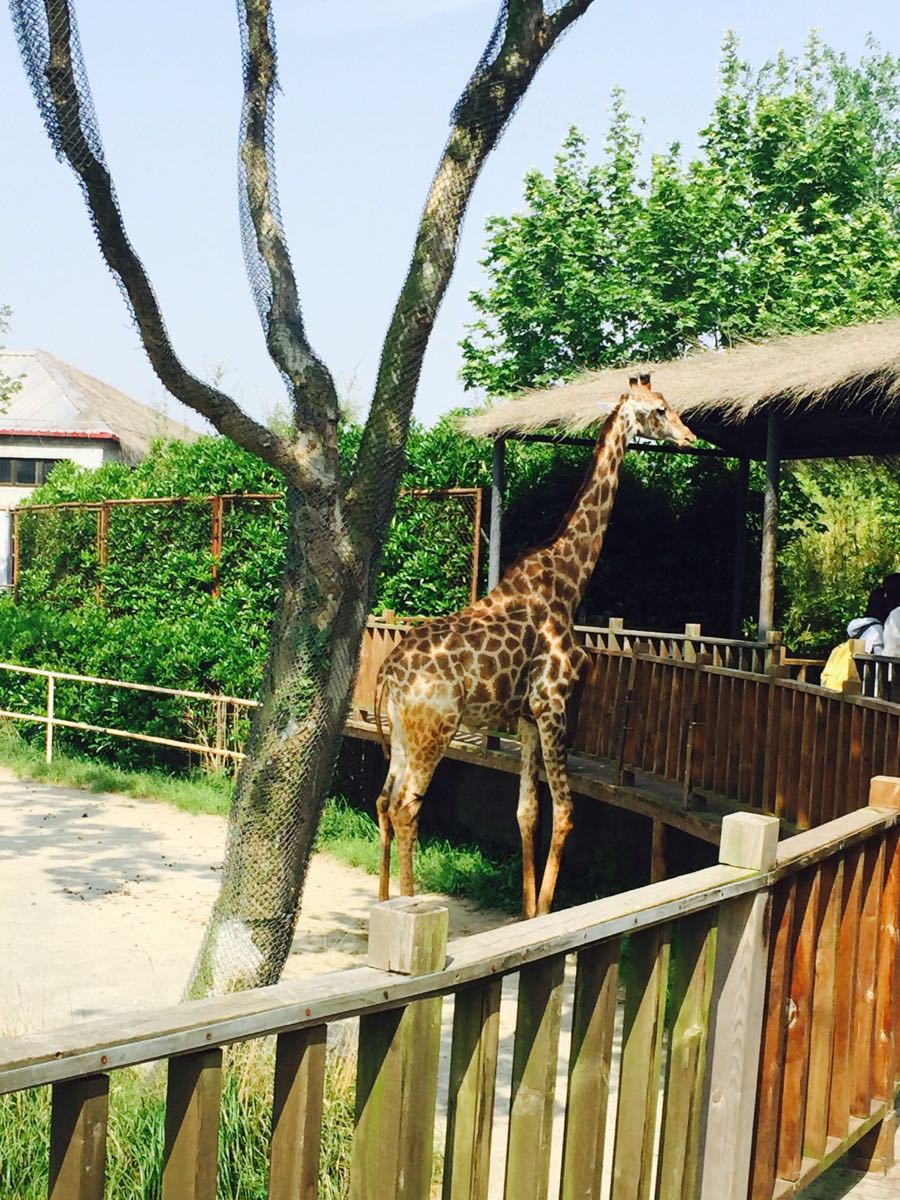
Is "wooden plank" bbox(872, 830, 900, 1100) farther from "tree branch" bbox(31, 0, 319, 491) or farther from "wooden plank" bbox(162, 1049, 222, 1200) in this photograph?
"tree branch" bbox(31, 0, 319, 491)

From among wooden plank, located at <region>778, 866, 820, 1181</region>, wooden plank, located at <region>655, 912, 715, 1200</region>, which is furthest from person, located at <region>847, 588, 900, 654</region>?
wooden plank, located at <region>655, 912, 715, 1200</region>

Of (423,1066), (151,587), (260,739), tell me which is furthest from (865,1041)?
(151,587)

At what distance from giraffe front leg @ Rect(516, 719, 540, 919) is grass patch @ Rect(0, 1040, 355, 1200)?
11.0ft

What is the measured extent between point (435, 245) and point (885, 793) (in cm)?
320

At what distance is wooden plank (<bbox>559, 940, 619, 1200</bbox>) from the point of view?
267 cm

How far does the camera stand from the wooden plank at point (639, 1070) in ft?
9.35

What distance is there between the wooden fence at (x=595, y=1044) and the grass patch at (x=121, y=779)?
33.4 ft

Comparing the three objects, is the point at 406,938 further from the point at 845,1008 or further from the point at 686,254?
the point at 686,254

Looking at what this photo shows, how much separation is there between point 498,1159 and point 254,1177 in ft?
3.88

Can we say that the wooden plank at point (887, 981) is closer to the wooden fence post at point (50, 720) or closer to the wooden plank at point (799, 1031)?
the wooden plank at point (799, 1031)

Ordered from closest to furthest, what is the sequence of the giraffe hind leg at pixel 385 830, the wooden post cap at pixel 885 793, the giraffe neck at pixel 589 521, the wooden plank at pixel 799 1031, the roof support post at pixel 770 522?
the wooden plank at pixel 799 1031
the wooden post cap at pixel 885 793
the giraffe hind leg at pixel 385 830
the giraffe neck at pixel 589 521
the roof support post at pixel 770 522

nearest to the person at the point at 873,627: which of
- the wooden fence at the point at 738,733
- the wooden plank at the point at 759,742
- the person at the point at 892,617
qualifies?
the person at the point at 892,617

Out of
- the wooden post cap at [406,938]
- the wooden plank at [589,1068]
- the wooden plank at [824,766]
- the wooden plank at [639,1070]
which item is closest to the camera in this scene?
the wooden post cap at [406,938]

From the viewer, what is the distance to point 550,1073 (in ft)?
8.29
